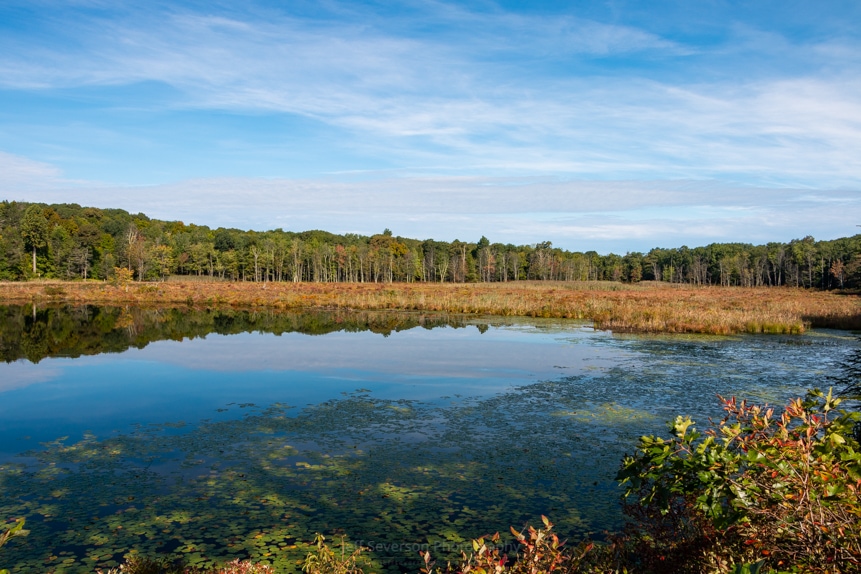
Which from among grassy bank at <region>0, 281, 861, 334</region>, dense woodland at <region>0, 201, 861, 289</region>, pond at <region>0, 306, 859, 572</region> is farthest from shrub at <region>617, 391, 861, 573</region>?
dense woodland at <region>0, 201, 861, 289</region>

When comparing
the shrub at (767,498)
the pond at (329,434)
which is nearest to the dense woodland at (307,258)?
the pond at (329,434)

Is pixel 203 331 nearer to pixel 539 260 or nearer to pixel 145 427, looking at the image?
pixel 145 427

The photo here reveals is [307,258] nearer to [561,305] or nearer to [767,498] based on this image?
[561,305]

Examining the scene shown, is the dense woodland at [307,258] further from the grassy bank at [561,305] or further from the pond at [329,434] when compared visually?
the pond at [329,434]

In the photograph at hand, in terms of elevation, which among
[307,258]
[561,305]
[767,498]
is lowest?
[561,305]

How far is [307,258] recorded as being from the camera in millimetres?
89250

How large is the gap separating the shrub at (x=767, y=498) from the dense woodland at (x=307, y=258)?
2559 inches

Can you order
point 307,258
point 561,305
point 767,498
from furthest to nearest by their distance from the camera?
point 307,258 → point 561,305 → point 767,498

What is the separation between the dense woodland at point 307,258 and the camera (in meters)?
72.6

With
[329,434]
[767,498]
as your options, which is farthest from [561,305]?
[767,498]

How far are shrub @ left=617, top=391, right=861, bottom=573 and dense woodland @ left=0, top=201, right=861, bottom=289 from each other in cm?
6501

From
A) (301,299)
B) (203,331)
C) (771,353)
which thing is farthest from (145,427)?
(301,299)

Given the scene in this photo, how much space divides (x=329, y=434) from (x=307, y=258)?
8139cm

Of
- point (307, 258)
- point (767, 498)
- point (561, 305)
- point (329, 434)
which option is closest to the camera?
point (767, 498)
